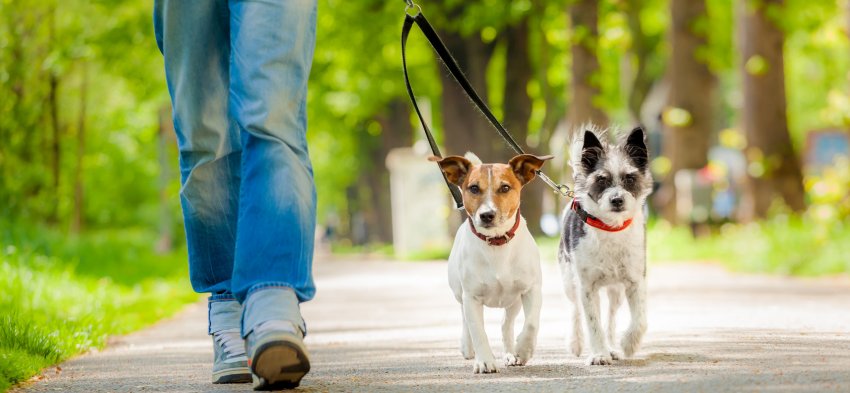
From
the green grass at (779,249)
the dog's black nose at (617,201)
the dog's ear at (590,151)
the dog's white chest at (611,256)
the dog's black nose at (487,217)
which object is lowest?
the dog's white chest at (611,256)

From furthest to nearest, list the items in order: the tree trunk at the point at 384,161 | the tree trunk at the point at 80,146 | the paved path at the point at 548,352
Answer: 1. the tree trunk at the point at 384,161
2. the tree trunk at the point at 80,146
3. the paved path at the point at 548,352

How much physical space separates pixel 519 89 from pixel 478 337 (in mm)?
20122

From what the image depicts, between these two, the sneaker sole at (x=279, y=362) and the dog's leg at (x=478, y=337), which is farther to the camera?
the dog's leg at (x=478, y=337)

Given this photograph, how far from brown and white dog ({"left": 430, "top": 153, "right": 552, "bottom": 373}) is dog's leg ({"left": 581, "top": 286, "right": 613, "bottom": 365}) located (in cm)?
30

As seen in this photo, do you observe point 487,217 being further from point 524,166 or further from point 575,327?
point 575,327

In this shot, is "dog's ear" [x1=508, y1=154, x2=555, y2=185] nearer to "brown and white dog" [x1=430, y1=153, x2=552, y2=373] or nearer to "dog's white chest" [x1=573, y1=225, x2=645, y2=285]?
"brown and white dog" [x1=430, y1=153, x2=552, y2=373]

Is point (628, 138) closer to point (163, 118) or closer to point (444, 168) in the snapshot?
point (444, 168)

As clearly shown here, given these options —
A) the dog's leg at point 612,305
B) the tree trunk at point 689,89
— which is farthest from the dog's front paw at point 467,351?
the tree trunk at point 689,89

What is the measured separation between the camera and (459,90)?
24.8m

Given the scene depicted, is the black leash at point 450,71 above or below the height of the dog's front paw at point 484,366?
above

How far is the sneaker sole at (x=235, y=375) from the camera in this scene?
5.09 metres

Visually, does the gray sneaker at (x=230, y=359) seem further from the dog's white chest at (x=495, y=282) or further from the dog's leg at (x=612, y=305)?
the dog's leg at (x=612, y=305)

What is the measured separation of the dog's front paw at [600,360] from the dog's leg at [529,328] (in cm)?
28

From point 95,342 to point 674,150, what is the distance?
1676cm
